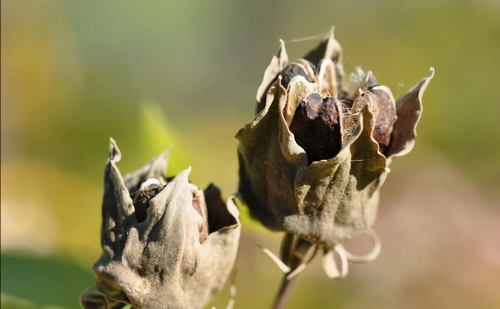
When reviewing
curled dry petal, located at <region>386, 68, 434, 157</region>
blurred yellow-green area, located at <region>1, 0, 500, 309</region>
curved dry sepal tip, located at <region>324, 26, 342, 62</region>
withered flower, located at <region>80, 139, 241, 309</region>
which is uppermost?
curved dry sepal tip, located at <region>324, 26, 342, 62</region>

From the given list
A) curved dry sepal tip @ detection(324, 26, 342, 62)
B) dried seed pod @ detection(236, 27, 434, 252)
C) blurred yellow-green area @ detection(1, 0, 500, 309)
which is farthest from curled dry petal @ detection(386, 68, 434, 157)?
blurred yellow-green area @ detection(1, 0, 500, 309)

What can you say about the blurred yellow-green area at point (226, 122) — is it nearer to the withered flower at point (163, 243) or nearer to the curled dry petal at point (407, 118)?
the withered flower at point (163, 243)

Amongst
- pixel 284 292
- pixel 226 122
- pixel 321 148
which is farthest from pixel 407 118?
pixel 226 122

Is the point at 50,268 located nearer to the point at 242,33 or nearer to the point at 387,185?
the point at 387,185

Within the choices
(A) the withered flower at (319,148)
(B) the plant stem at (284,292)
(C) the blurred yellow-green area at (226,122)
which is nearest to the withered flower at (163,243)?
(A) the withered flower at (319,148)

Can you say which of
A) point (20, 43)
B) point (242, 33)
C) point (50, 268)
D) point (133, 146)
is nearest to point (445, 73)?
point (242, 33)

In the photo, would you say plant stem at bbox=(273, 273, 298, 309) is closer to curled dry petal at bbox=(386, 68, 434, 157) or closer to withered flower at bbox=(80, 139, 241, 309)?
withered flower at bbox=(80, 139, 241, 309)
